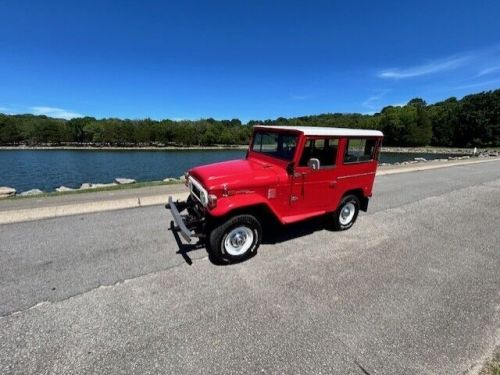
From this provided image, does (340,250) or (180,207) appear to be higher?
(180,207)

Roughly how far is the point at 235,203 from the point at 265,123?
78.9m

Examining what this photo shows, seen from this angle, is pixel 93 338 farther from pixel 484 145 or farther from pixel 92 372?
pixel 484 145

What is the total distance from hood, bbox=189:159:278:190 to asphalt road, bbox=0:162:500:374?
4.62 ft

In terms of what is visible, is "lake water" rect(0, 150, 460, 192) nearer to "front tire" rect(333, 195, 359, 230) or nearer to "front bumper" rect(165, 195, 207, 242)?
"front bumper" rect(165, 195, 207, 242)

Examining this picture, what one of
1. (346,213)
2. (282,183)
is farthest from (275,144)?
(346,213)

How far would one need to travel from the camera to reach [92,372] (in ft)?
8.59

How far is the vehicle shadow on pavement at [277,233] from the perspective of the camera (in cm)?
509

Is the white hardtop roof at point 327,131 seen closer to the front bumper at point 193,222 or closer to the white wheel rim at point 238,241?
the white wheel rim at point 238,241

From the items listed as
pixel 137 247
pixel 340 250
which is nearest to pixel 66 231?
pixel 137 247

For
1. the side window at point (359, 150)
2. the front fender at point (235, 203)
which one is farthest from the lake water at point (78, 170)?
the side window at point (359, 150)

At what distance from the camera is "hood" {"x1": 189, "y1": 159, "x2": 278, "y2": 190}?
453 centimetres

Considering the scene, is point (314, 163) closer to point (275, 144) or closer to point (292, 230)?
point (275, 144)

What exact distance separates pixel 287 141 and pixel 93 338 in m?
4.24

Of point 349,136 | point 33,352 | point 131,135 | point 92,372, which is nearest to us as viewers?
point 92,372
